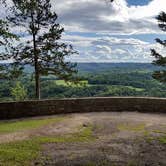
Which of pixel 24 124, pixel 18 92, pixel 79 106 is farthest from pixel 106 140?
pixel 18 92

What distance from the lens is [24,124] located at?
660 inches

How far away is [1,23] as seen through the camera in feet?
46.6

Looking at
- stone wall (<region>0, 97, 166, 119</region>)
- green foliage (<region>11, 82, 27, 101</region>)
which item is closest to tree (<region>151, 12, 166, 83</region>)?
stone wall (<region>0, 97, 166, 119</region>)

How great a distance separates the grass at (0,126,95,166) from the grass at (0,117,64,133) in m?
2.25

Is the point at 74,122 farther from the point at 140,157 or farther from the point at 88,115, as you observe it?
the point at 140,157

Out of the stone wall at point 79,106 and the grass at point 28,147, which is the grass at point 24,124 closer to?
the stone wall at point 79,106

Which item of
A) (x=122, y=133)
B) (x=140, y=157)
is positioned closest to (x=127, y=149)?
(x=140, y=157)

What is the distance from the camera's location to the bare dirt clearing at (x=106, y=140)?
10.4m

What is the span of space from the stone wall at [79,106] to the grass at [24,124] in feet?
4.76

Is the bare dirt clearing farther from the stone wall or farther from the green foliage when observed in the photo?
the green foliage

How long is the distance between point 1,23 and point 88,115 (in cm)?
731

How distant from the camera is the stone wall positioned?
19.0m

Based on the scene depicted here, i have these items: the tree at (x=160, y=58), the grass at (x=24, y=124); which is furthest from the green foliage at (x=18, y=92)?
the grass at (x=24, y=124)

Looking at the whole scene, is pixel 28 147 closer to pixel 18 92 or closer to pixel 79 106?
pixel 79 106
